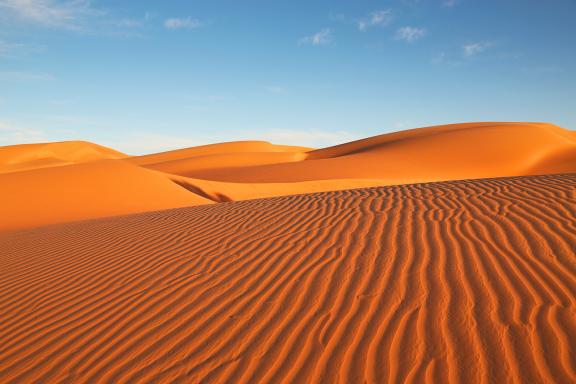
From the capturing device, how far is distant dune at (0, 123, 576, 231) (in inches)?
530

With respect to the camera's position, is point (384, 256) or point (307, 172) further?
point (307, 172)

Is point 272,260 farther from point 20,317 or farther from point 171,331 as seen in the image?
point 20,317

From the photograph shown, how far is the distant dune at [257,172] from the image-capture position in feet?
44.2

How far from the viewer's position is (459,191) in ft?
26.6

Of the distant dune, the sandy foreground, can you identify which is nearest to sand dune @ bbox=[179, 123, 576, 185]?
the distant dune

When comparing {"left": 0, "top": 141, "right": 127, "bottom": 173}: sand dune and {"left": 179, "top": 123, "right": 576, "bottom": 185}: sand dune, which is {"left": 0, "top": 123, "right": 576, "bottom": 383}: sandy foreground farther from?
{"left": 0, "top": 141, "right": 127, "bottom": 173}: sand dune

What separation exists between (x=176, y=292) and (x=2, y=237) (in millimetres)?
6814

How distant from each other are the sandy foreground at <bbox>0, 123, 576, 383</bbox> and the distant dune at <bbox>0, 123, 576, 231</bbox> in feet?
15.7

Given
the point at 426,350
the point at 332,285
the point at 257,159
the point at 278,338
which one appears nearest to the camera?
the point at 426,350

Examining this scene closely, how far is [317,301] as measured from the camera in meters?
3.98

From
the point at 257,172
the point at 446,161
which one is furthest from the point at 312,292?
the point at 446,161

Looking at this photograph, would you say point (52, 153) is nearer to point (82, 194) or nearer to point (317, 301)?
point (82, 194)

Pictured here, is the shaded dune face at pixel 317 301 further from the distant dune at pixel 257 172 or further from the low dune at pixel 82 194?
the distant dune at pixel 257 172

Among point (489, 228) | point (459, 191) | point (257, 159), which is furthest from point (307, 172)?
point (489, 228)
